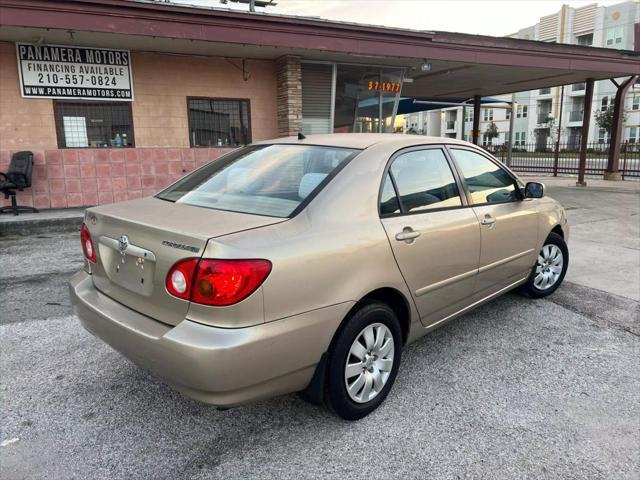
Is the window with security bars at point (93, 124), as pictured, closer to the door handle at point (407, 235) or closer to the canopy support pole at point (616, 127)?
the door handle at point (407, 235)

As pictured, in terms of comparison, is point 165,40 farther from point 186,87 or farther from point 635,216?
point 635,216

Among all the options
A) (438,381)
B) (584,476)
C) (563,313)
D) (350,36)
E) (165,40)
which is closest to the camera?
(584,476)

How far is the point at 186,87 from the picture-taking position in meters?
10.1

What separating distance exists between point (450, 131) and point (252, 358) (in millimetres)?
77979

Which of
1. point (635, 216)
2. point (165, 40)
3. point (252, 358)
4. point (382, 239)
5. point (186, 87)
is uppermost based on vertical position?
point (165, 40)

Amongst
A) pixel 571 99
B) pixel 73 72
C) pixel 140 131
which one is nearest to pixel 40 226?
pixel 140 131

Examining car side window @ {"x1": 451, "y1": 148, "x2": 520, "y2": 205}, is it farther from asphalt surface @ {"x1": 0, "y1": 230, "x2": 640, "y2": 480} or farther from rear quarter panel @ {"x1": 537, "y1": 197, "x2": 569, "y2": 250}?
asphalt surface @ {"x1": 0, "y1": 230, "x2": 640, "y2": 480}

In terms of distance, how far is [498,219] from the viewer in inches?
150

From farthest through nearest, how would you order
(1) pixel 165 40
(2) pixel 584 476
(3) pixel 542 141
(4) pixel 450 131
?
(4) pixel 450 131
(3) pixel 542 141
(1) pixel 165 40
(2) pixel 584 476

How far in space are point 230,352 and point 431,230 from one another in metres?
1.58

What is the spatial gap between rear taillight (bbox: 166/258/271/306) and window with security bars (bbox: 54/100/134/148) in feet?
27.7

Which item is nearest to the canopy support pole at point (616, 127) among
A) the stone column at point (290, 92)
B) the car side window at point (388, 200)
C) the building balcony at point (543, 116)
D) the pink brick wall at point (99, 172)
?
the stone column at point (290, 92)

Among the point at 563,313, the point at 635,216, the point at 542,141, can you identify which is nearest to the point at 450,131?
the point at 542,141

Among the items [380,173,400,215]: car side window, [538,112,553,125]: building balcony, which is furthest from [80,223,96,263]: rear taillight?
[538,112,553,125]: building balcony
